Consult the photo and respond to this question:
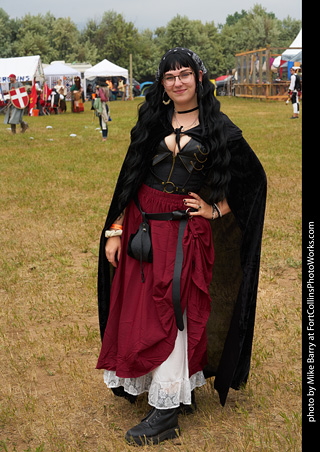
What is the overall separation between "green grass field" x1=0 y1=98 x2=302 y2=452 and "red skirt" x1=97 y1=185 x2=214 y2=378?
1.37 feet

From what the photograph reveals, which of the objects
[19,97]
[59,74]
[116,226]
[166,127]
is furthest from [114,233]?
[59,74]

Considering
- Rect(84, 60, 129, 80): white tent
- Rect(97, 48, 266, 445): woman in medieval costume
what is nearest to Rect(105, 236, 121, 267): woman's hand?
Rect(97, 48, 266, 445): woman in medieval costume

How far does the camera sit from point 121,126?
71.2ft

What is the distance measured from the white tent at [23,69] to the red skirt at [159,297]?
93.4 feet

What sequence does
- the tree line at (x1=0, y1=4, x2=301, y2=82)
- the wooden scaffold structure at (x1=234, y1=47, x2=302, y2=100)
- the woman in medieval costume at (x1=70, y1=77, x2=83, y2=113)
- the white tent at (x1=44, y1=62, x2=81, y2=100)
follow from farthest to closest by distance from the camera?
the tree line at (x1=0, y1=4, x2=301, y2=82)
the white tent at (x1=44, y1=62, x2=81, y2=100)
the wooden scaffold structure at (x1=234, y1=47, x2=302, y2=100)
the woman in medieval costume at (x1=70, y1=77, x2=83, y2=113)

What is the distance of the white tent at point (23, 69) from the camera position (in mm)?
30297

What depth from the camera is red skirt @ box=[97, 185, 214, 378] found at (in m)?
3.04

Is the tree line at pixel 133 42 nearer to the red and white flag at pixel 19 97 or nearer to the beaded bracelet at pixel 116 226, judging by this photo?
the red and white flag at pixel 19 97

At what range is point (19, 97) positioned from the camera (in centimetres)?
1856

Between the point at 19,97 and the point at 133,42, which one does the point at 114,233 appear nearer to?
the point at 19,97

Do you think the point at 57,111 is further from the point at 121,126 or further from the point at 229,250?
the point at 229,250

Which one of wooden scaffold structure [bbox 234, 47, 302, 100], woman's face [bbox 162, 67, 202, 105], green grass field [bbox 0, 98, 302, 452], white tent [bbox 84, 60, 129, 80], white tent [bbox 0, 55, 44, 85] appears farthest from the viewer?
white tent [bbox 84, 60, 129, 80]

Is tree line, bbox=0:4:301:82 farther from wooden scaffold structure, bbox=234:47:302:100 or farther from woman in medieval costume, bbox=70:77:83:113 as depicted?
woman in medieval costume, bbox=70:77:83:113

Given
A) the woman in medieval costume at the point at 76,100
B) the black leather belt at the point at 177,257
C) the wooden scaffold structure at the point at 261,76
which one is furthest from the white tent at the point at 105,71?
the black leather belt at the point at 177,257
